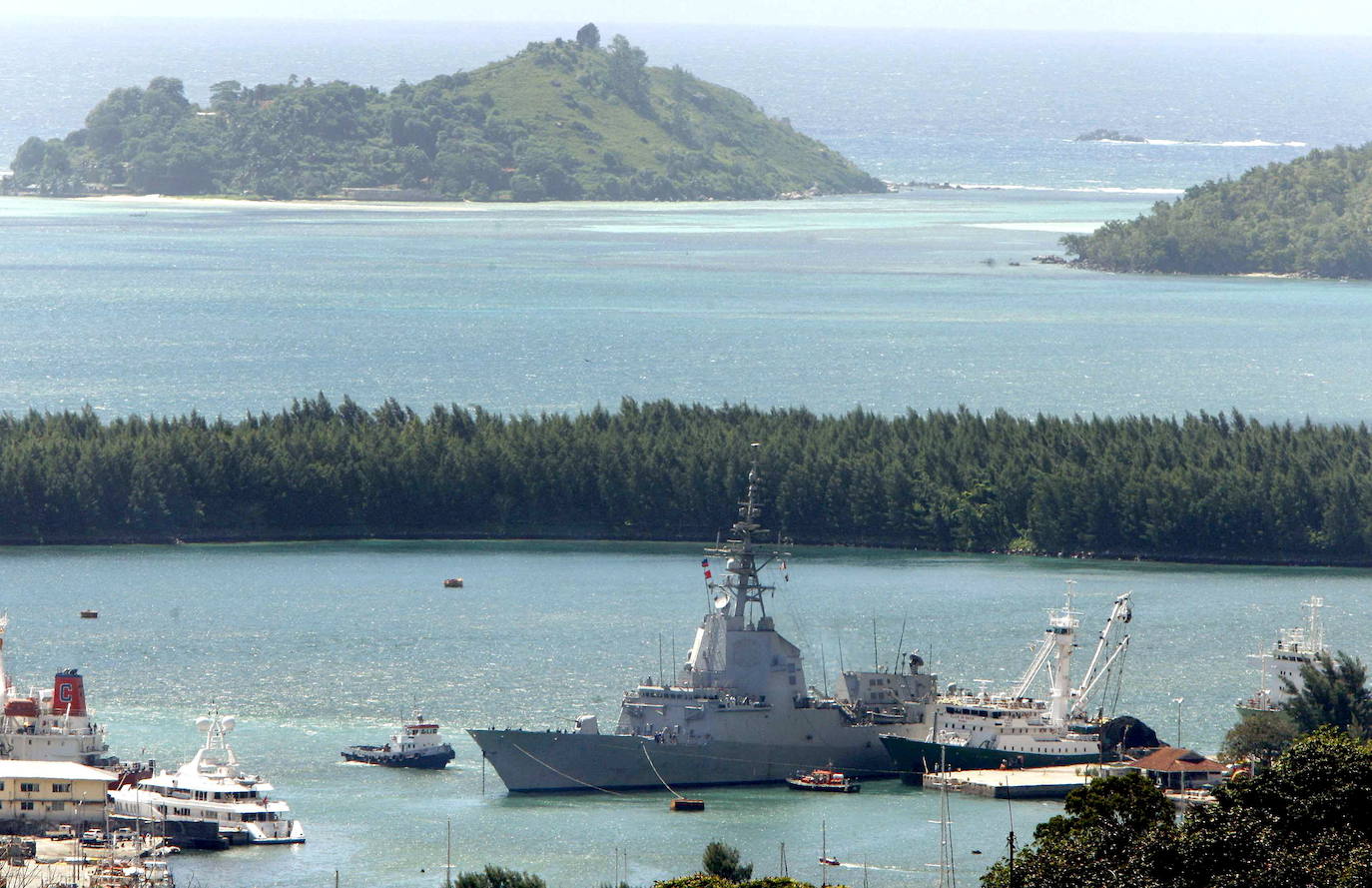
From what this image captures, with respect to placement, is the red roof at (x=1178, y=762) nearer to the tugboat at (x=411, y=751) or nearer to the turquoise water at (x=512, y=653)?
the turquoise water at (x=512, y=653)

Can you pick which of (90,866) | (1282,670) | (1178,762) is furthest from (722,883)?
(1282,670)

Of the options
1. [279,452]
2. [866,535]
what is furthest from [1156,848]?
[279,452]

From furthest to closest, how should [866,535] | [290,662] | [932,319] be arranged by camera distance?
[932,319]
[866,535]
[290,662]

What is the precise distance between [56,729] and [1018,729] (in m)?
20.2

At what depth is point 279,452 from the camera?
306 feet

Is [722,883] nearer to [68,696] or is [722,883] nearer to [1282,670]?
[68,696]

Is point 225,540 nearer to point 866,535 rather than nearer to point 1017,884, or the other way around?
point 866,535

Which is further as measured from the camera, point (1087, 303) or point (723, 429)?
point (1087, 303)

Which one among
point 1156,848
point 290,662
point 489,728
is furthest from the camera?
point 290,662

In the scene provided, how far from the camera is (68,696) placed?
2191 inches

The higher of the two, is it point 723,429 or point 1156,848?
point 723,429

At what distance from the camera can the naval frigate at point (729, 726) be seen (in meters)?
58.3

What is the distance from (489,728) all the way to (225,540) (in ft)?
105

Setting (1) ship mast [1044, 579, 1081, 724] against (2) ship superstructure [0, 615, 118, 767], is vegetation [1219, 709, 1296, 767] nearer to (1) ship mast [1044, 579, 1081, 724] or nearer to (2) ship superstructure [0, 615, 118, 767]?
(1) ship mast [1044, 579, 1081, 724]
